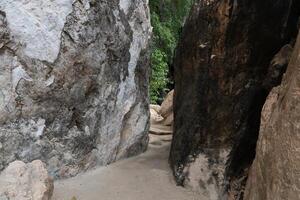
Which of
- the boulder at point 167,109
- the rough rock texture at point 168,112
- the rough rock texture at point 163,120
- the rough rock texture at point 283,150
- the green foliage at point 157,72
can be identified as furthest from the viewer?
the green foliage at point 157,72

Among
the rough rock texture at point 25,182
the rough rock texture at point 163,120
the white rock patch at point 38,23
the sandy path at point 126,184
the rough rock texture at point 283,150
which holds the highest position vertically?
the white rock patch at point 38,23

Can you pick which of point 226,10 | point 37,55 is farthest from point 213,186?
point 37,55

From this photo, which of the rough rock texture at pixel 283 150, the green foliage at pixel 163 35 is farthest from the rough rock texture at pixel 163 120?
the rough rock texture at pixel 283 150

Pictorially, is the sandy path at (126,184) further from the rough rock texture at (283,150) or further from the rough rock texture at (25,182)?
the rough rock texture at (283,150)

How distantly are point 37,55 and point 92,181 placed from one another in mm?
1507

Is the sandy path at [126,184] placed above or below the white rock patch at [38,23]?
below

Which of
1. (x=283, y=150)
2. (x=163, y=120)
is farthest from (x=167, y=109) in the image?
(x=283, y=150)

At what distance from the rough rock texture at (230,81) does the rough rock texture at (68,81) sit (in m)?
1.05

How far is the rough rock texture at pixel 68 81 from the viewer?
4.41 m

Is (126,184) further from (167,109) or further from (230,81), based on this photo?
(167,109)

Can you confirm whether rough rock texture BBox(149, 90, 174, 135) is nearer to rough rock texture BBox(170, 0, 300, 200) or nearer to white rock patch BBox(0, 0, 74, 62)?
rough rock texture BBox(170, 0, 300, 200)

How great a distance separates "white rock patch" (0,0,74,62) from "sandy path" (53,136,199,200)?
4.53 ft

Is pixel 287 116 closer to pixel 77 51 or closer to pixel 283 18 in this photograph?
pixel 283 18

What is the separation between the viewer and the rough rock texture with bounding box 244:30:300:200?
2.67 metres
